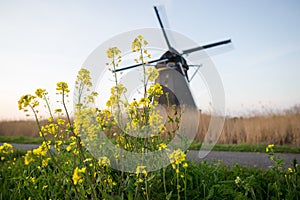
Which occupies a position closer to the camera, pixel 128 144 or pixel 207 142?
pixel 128 144

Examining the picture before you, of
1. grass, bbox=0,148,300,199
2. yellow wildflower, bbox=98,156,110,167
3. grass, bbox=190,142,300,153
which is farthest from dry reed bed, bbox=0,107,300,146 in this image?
yellow wildflower, bbox=98,156,110,167

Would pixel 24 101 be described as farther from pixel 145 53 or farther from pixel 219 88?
pixel 219 88

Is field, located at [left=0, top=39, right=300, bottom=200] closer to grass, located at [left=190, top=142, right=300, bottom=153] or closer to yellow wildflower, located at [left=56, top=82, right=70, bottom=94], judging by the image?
yellow wildflower, located at [left=56, top=82, right=70, bottom=94]

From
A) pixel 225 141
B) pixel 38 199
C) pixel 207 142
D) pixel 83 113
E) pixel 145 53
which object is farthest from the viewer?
pixel 225 141

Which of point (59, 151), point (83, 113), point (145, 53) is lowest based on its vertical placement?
point (59, 151)

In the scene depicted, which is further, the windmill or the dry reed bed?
the windmill

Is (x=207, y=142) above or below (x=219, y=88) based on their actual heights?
below

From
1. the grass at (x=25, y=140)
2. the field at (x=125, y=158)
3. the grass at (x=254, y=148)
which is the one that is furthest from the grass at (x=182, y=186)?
the grass at (x=25, y=140)

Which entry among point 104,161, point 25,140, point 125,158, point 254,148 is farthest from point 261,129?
point 25,140

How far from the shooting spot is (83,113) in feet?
5.36

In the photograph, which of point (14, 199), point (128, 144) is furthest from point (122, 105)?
point (14, 199)

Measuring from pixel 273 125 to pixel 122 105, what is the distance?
A: 718 cm

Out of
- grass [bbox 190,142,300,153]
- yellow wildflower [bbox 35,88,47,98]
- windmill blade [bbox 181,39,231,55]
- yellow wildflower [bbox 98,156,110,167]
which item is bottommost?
grass [bbox 190,142,300,153]

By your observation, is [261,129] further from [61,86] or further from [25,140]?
[25,140]
